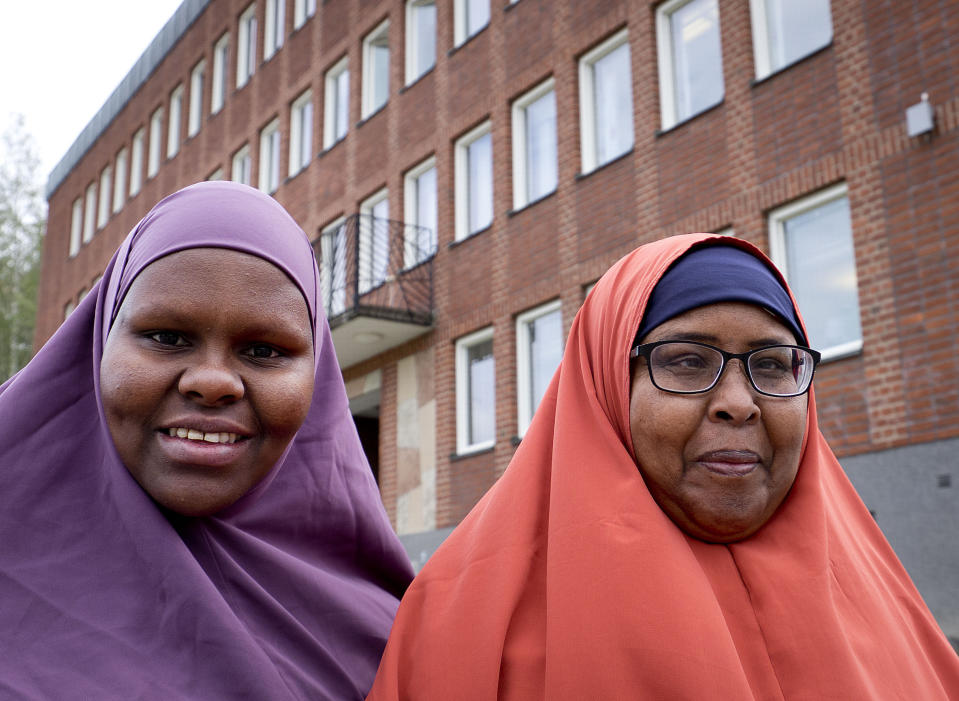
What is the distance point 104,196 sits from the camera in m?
31.4

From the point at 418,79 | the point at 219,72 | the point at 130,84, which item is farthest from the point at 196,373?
the point at 130,84

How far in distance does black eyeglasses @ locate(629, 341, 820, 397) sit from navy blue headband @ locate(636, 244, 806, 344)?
0.07m

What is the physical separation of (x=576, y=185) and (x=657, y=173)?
152cm

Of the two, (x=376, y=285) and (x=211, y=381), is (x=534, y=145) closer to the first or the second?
(x=376, y=285)

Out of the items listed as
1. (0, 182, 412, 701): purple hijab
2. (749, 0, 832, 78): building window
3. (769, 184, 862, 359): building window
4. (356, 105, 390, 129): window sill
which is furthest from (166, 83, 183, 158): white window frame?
(0, 182, 412, 701): purple hijab

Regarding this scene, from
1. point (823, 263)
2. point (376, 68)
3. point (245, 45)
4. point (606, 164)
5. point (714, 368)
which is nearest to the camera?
point (714, 368)

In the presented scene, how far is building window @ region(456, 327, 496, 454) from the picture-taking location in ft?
50.0

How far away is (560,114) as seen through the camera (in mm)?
14469

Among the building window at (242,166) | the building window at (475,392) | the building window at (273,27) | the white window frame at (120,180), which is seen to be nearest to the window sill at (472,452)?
the building window at (475,392)

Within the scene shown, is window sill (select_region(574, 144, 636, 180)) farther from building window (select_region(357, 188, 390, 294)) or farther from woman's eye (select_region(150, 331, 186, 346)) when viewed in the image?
woman's eye (select_region(150, 331, 186, 346))

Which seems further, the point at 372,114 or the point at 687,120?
the point at 372,114

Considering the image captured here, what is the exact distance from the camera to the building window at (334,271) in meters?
17.3

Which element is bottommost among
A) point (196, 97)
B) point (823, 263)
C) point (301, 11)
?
point (823, 263)

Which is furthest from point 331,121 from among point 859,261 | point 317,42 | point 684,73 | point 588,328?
point 588,328
